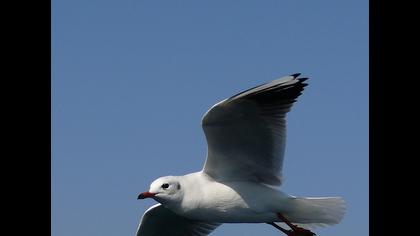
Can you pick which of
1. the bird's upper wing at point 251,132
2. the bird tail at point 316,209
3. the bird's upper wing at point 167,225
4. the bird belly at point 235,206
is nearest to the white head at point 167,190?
the bird belly at point 235,206

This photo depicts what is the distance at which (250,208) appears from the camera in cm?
712

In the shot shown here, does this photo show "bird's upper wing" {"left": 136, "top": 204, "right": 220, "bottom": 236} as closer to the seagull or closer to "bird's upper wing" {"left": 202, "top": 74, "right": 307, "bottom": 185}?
the seagull

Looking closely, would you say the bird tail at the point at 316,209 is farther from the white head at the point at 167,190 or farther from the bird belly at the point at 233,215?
the white head at the point at 167,190

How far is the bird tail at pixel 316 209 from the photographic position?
24.0 ft

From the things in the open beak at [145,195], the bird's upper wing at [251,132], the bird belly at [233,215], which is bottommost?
the bird belly at [233,215]

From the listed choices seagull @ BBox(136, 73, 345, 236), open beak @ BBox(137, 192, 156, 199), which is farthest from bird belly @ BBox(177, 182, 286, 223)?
open beak @ BBox(137, 192, 156, 199)

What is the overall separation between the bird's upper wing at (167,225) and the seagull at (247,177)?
910mm

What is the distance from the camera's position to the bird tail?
7.31 meters

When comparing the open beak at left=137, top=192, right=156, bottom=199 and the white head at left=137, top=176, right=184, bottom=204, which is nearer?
the open beak at left=137, top=192, right=156, bottom=199

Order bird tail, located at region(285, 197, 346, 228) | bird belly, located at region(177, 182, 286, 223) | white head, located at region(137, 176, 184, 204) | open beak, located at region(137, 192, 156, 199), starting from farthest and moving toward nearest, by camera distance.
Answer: bird tail, located at region(285, 197, 346, 228), bird belly, located at region(177, 182, 286, 223), white head, located at region(137, 176, 184, 204), open beak, located at region(137, 192, 156, 199)

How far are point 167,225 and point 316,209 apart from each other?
6.30ft

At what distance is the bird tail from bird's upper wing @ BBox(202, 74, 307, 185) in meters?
0.35
